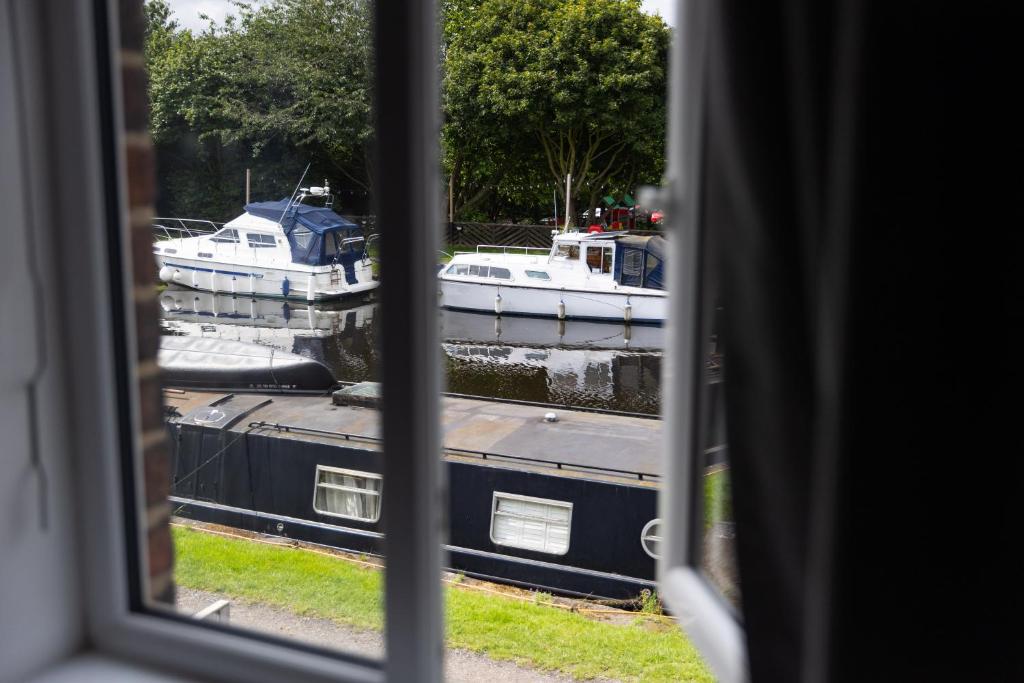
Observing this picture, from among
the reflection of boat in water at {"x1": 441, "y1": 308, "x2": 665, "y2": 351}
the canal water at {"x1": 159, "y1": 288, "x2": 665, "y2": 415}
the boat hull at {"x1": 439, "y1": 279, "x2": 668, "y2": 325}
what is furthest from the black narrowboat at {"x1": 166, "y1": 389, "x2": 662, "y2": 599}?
the boat hull at {"x1": 439, "y1": 279, "x2": 668, "y2": 325}

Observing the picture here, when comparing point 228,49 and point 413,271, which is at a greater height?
point 228,49

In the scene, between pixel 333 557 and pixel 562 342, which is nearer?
pixel 333 557

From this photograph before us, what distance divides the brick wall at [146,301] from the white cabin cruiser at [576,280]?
6729mm

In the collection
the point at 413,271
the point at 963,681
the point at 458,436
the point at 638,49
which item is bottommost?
the point at 458,436

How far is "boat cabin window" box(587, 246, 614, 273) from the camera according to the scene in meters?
7.66

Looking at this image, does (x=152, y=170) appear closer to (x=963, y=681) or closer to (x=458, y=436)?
(x=963, y=681)

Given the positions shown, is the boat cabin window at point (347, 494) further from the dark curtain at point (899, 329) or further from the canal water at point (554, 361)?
the canal water at point (554, 361)

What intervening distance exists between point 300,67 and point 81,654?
61 centimetres

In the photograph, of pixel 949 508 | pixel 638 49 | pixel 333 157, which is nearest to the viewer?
pixel 949 508

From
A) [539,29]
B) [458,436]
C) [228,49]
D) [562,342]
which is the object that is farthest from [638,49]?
[228,49]

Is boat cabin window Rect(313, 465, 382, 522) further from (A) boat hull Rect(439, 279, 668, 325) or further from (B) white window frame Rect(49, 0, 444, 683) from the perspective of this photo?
(A) boat hull Rect(439, 279, 668, 325)

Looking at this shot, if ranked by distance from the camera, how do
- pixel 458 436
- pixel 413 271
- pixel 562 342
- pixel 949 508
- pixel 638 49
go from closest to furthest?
pixel 949 508 < pixel 413 271 < pixel 458 436 < pixel 562 342 < pixel 638 49

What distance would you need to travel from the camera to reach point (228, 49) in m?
0.79

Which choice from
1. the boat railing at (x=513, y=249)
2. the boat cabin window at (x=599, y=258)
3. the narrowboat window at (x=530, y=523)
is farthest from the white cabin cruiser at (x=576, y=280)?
the narrowboat window at (x=530, y=523)
